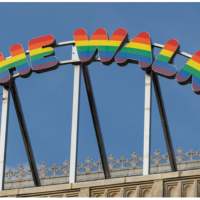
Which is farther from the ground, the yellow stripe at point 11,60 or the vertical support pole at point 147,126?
the yellow stripe at point 11,60

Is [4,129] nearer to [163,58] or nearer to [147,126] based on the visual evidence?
[147,126]

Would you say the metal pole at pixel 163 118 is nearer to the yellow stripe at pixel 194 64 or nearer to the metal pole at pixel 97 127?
the yellow stripe at pixel 194 64

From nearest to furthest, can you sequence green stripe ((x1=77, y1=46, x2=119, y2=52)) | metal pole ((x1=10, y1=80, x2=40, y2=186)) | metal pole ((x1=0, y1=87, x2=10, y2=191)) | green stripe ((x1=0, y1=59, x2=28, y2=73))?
metal pole ((x1=0, y1=87, x2=10, y2=191)) → metal pole ((x1=10, y1=80, x2=40, y2=186)) → green stripe ((x1=77, y1=46, x2=119, y2=52)) → green stripe ((x1=0, y1=59, x2=28, y2=73))

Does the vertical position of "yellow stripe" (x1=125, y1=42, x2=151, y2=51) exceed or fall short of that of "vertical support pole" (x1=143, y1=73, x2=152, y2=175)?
it exceeds it

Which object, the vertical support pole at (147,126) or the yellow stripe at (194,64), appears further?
the yellow stripe at (194,64)

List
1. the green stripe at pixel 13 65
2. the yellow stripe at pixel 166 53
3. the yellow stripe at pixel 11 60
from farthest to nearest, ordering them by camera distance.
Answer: the yellow stripe at pixel 11 60
the green stripe at pixel 13 65
the yellow stripe at pixel 166 53

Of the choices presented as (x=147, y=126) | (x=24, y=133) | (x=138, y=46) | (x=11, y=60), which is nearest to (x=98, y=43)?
(x=138, y=46)

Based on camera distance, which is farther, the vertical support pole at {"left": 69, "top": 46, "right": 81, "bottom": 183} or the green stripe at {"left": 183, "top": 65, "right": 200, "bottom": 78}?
the green stripe at {"left": 183, "top": 65, "right": 200, "bottom": 78}

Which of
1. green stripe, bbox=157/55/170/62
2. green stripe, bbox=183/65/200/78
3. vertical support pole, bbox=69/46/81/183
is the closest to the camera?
vertical support pole, bbox=69/46/81/183

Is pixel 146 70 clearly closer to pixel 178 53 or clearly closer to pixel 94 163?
pixel 178 53

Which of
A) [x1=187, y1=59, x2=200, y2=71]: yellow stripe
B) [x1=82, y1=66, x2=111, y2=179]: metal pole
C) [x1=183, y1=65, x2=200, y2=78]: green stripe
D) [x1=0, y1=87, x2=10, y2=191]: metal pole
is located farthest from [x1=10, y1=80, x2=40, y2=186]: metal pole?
[x1=187, y1=59, x2=200, y2=71]: yellow stripe

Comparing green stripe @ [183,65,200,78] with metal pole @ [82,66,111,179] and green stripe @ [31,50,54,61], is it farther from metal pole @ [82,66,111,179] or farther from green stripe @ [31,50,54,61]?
green stripe @ [31,50,54,61]

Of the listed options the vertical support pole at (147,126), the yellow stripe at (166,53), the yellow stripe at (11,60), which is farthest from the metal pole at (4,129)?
the yellow stripe at (166,53)

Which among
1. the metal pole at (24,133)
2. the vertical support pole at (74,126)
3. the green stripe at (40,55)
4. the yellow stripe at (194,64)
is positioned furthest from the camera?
the green stripe at (40,55)
